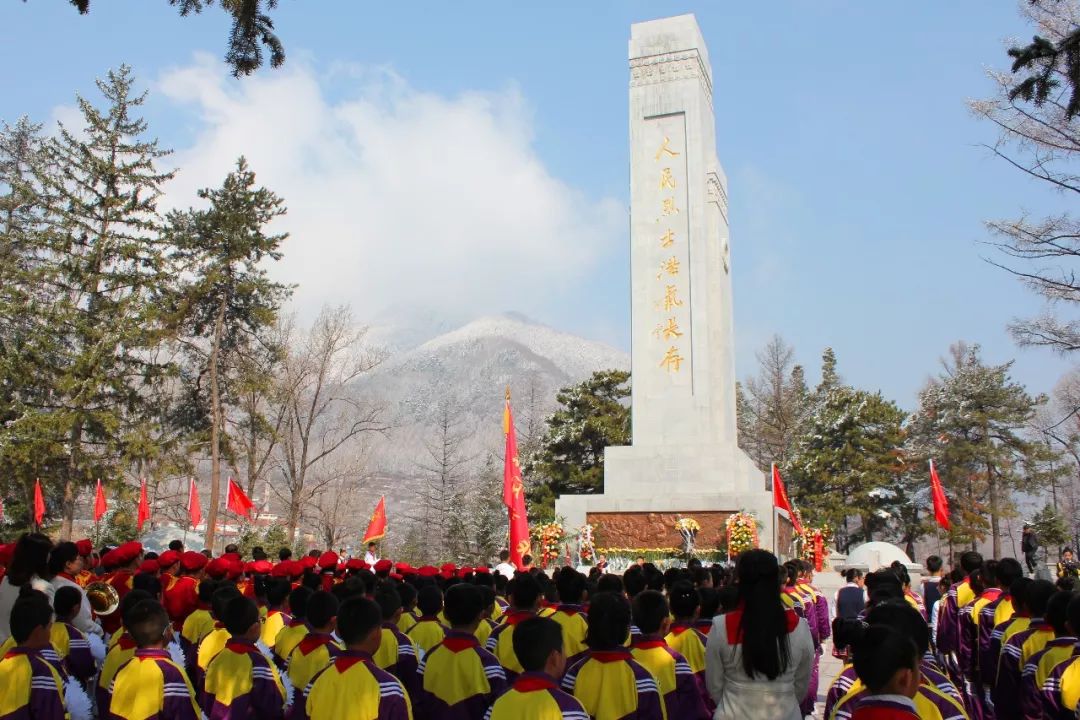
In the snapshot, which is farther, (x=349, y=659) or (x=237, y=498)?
(x=237, y=498)

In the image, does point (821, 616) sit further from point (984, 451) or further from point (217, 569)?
point (984, 451)

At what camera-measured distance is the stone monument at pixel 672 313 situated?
22.2m

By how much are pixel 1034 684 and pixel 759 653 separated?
1.86m

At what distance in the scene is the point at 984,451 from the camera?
4144cm

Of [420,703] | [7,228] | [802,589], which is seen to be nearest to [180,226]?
[7,228]

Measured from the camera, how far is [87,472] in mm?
28531

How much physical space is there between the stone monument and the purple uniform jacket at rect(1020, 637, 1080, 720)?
16.3 metres

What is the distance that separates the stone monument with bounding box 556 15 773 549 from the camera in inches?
876

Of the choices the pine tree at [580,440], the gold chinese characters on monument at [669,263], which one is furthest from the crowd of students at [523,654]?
the pine tree at [580,440]

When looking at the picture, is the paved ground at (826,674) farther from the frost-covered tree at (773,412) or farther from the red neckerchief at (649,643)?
the frost-covered tree at (773,412)

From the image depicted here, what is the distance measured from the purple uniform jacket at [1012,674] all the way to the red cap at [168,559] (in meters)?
6.22

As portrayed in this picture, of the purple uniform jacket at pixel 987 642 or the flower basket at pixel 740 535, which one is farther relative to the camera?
the flower basket at pixel 740 535

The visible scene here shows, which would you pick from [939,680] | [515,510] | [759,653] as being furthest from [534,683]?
[515,510]

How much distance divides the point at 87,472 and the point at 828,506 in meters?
30.5
